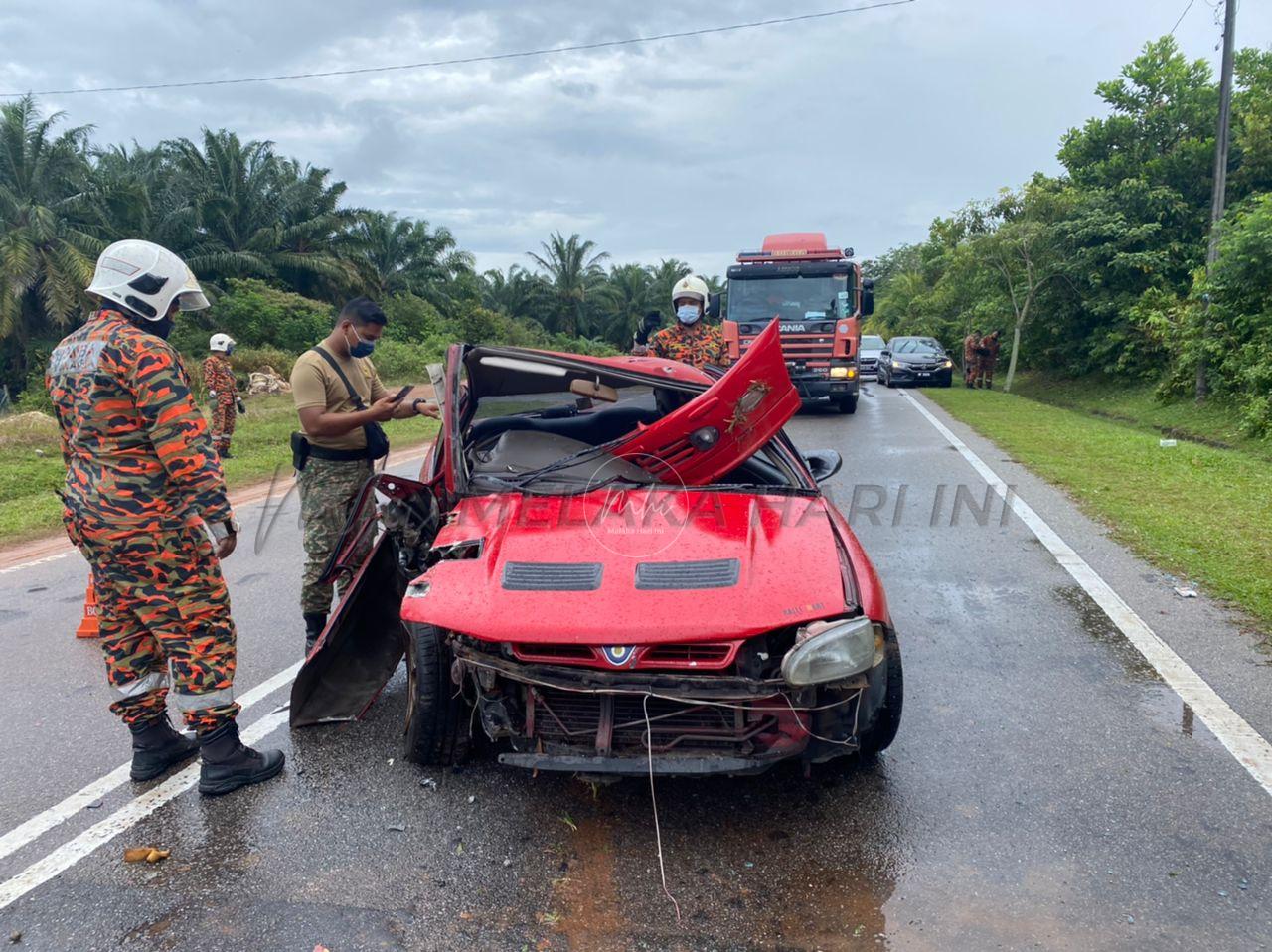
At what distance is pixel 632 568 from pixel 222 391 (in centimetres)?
1093

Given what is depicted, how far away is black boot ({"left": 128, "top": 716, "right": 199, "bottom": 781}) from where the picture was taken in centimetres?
326

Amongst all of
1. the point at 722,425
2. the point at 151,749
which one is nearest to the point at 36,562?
the point at 151,749

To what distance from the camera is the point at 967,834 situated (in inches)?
110

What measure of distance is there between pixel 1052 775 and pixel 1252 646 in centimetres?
191

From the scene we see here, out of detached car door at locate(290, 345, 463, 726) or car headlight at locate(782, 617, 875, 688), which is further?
detached car door at locate(290, 345, 463, 726)

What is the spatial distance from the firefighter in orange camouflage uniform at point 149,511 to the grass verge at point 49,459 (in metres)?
4.76

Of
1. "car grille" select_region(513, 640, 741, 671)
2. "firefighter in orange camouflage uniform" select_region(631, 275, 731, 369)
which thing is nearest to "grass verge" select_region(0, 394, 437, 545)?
"firefighter in orange camouflage uniform" select_region(631, 275, 731, 369)

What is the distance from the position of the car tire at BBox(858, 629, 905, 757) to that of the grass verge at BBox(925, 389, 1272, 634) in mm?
2737

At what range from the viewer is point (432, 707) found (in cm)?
307

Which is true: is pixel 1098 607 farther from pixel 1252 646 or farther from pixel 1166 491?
pixel 1166 491

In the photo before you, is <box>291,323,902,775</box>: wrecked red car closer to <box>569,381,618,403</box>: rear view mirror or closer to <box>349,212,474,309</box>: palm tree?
<box>569,381,618,403</box>: rear view mirror

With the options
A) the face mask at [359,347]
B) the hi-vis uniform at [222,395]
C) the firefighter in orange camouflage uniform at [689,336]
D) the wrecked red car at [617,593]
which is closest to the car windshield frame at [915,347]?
the hi-vis uniform at [222,395]

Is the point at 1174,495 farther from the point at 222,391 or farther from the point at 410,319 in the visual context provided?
the point at 410,319

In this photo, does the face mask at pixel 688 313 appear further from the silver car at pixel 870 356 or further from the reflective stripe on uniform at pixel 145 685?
the silver car at pixel 870 356
